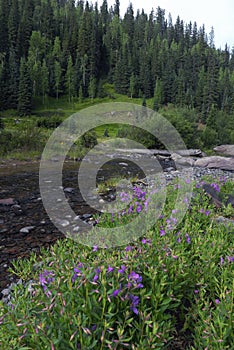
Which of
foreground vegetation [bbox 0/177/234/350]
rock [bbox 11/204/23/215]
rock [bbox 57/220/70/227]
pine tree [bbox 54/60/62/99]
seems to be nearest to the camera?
foreground vegetation [bbox 0/177/234/350]

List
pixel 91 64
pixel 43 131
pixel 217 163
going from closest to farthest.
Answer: pixel 217 163
pixel 43 131
pixel 91 64

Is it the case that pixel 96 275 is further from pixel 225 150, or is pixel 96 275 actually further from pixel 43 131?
pixel 225 150

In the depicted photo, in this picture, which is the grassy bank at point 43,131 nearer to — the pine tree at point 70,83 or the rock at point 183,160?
the rock at point 183,160

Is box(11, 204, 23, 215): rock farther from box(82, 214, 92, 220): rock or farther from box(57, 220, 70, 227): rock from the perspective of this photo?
box(82, 214, 92, 220): rock

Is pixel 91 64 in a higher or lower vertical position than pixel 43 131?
higher

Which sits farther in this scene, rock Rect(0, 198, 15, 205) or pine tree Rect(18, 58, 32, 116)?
pine tree Rect(18, 58, 32, 116)

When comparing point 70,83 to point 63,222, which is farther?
→ point 70,83

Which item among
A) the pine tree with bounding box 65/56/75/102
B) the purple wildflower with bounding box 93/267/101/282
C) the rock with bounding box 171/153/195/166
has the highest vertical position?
the pine tree with bounding box 65/56/75/102

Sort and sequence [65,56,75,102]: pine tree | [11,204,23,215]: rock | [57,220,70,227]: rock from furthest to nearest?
[65,56,75,102]: pine tree → [11,204,23,215]: rock → [57,220,70,227]: rock

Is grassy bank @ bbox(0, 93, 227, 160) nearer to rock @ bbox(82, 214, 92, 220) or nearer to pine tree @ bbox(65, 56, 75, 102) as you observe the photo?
pine tree @ bbox(65, 56, 75, 102)

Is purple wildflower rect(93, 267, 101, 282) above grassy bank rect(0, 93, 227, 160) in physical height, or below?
A: above

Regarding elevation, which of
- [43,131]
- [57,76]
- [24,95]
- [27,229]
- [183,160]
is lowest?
[183,160]

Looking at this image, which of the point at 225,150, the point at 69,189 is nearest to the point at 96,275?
the point at 69,189

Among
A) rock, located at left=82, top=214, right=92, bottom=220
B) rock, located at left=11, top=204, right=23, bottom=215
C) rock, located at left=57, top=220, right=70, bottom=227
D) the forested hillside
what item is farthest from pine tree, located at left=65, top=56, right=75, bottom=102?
rock, located at left=57, top=220, right=70, bottom=227
